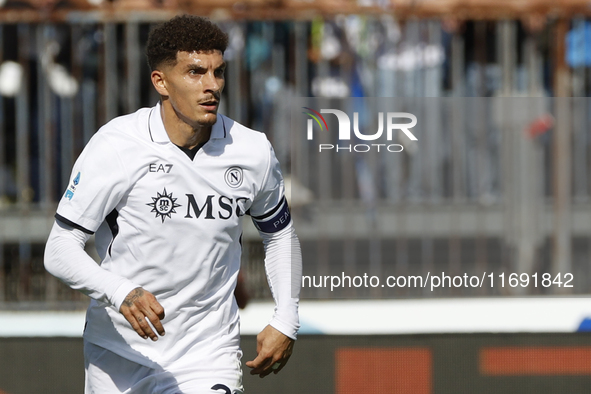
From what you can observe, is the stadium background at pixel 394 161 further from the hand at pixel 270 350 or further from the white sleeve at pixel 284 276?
the hand at pixel 270 350

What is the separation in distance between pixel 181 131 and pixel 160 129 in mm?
80

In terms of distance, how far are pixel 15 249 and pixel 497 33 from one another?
3265 millimetres

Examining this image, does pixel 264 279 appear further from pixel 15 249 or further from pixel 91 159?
pixel 91 159

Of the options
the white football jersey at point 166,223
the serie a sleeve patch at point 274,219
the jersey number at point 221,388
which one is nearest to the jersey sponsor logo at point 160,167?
the white football jersey at point 166,223

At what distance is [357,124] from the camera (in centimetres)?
565

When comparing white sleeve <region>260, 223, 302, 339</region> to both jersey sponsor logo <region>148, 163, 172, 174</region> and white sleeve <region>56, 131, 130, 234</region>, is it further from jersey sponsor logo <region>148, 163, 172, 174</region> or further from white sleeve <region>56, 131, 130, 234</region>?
white sleeve <region>56, 131, 130, 234</region>

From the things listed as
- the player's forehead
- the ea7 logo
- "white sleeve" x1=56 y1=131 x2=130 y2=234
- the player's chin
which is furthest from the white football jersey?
the ea7 logo

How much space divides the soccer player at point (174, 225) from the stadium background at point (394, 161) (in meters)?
2.12

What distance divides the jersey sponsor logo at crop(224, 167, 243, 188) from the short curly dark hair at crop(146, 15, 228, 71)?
1.48 feet

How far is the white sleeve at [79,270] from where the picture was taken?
3.13 m

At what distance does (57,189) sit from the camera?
5.73 metres

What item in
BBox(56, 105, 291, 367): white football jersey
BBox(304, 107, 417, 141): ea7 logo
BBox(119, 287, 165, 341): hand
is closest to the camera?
BBox(119, 287, 165, 341): hand

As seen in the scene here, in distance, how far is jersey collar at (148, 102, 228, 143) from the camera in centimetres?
348

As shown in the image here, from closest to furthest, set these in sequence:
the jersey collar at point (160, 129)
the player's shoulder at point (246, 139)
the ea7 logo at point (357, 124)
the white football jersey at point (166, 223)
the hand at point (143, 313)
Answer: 1. the hand at point (143, 313)
2. the white football jersey at point (166, 223)
3. the jersey collar at point (160, 129)
4. the player's shoulder at point (246, 139)
5. the ea7 logo at point (357, 124)
